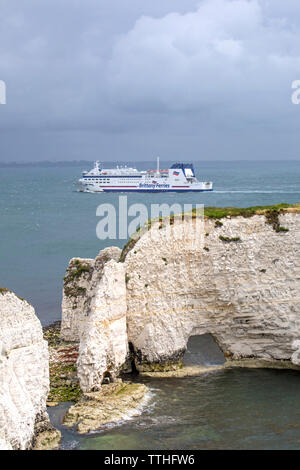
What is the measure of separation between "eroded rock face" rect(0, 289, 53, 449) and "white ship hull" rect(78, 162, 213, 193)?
104 metres

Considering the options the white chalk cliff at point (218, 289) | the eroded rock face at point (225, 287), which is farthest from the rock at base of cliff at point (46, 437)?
the eroded rock face at point (225, 287)

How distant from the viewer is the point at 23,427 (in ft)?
61.5

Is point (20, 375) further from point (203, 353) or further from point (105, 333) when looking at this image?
point (203, 353)

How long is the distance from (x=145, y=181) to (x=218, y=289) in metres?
97.5

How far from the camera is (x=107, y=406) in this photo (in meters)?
23.1

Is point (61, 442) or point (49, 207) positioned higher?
point (49, 207)

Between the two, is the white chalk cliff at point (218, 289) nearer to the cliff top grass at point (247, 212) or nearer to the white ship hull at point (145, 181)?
the cliff top grass at point (247, 212)

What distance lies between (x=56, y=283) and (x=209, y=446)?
93.9 feet

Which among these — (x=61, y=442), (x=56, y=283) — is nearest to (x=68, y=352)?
(x=61, y=442)

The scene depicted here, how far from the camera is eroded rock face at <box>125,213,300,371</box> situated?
90.4ft

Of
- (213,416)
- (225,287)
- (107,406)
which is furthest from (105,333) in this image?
(225,287)

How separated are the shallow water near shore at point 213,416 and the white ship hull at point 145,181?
97.5m

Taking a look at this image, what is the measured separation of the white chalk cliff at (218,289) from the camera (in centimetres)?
2744
